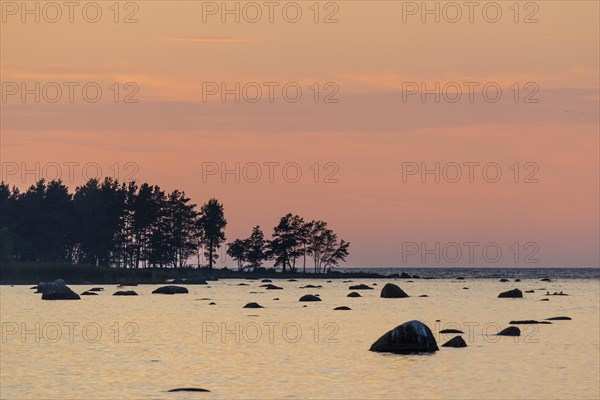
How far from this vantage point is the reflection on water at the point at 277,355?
1453 inches

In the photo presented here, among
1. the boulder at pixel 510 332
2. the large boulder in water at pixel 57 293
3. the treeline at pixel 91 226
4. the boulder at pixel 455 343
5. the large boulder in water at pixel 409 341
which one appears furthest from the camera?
the treeline at pixel 91 226

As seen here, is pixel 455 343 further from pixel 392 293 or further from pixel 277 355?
pixel 392 293

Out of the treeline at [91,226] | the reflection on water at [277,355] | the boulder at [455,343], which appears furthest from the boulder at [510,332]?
the treeline at [91,226]

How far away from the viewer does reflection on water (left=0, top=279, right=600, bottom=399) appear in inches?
1453

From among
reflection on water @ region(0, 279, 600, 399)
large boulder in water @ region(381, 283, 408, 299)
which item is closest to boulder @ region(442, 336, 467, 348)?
reflection on water @ region(0, 279, 600, 399)

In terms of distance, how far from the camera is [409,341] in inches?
1913

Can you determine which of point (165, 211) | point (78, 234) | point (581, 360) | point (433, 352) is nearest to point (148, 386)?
point (433, 352)

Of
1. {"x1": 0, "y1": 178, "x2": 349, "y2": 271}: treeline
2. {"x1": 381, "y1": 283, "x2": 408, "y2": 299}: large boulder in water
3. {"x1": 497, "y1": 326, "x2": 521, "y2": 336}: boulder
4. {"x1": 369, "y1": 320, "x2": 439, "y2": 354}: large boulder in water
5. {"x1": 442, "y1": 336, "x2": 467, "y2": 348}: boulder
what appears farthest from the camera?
{"x1": 0, "y1": 178, "x2": 349, "y2": 271}: treeline

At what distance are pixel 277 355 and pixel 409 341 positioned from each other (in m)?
6.16

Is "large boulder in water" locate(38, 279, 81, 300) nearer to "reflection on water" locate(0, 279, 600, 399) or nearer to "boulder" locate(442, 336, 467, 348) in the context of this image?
"reflection on water" locate(0, 279, 600, 399)

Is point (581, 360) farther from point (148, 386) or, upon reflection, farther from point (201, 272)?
point (201, 272)

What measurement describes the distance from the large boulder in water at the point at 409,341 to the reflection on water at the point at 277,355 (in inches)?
30.6

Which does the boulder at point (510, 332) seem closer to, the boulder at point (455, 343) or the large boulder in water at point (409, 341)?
the boulder at point (455, 343)

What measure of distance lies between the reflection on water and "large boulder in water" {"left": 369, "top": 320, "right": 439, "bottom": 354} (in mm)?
777
